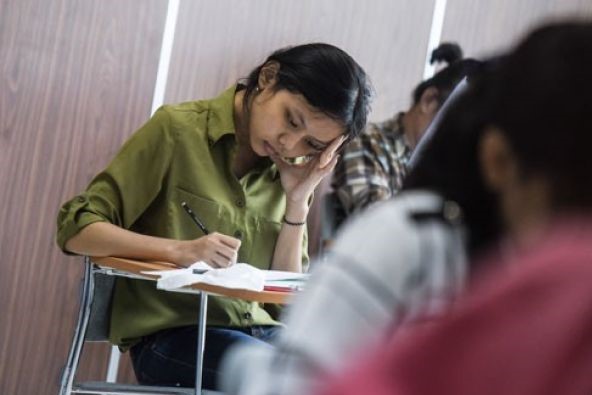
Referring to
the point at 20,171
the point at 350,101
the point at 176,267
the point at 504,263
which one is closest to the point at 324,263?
the point at 504,263

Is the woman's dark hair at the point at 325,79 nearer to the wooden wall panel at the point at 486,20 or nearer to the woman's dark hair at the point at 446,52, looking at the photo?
the woman's dark hair at the point at 446,52

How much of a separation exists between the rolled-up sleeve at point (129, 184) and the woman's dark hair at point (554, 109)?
1688mm

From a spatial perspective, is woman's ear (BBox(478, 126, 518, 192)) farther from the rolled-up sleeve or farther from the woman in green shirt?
the rolled-up sleeve

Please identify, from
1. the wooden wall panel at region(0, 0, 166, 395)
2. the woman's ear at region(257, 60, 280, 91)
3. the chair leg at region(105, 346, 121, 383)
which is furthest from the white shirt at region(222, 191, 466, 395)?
the chair leg at region(105, 346, 121, 383)

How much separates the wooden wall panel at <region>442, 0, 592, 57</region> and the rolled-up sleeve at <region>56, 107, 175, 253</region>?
209cm

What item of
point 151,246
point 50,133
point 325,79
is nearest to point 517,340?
point 151,246

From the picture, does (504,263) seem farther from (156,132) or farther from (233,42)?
(233,42)

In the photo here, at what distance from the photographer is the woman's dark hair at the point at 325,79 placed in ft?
7.36

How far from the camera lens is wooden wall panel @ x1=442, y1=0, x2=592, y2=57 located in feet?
13.5

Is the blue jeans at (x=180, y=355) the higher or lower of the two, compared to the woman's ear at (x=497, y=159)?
lower

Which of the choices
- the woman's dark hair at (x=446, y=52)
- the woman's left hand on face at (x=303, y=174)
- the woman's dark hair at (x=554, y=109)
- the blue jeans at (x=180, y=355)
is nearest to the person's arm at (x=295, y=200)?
the woman's left hand on face at (x=303, y=174)

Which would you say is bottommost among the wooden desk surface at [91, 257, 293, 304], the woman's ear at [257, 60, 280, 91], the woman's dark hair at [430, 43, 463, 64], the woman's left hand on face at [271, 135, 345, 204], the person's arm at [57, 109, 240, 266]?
the wooden desk surface at [91, 257, 293, 304]

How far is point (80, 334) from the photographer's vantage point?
2191 mm

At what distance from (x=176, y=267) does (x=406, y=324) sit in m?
1.46
